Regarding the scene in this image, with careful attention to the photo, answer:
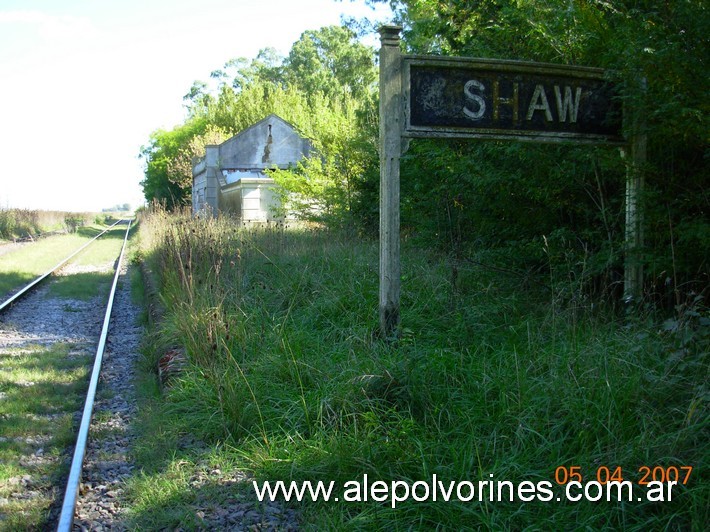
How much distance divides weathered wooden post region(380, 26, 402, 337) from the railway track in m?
2.63

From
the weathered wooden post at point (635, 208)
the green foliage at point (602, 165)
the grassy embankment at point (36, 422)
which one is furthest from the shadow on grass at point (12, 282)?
the weathered wooden post at point (635, 208)

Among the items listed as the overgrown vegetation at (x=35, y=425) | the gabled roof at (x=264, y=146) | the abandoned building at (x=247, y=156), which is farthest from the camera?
the gabled roof at (x=264, y=146)

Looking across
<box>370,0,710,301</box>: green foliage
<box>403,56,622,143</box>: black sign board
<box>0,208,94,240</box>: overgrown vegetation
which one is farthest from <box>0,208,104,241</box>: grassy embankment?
<box>403,56,622,143</box>: black sign board

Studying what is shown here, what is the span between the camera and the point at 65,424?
605cm

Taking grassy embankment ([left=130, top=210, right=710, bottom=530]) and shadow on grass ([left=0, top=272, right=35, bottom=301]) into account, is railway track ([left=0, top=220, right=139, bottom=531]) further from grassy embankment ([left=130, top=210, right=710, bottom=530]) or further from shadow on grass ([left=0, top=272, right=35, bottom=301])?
shadow on grass ([left=0, top=272, right=35, bottom=301])

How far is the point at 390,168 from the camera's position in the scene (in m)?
6.21

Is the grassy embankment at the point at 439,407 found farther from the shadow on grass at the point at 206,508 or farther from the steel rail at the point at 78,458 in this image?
the steel rail at the point at 78,458

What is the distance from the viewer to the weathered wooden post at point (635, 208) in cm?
598

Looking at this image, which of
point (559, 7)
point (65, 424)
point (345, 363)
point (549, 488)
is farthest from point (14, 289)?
point (549, 488)

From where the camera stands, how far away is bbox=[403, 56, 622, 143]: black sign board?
616cm

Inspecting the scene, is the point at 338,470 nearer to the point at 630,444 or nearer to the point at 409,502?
the point at 409,502

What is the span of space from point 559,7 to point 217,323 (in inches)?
195

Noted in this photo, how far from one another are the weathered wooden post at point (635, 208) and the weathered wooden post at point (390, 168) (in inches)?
82.3
